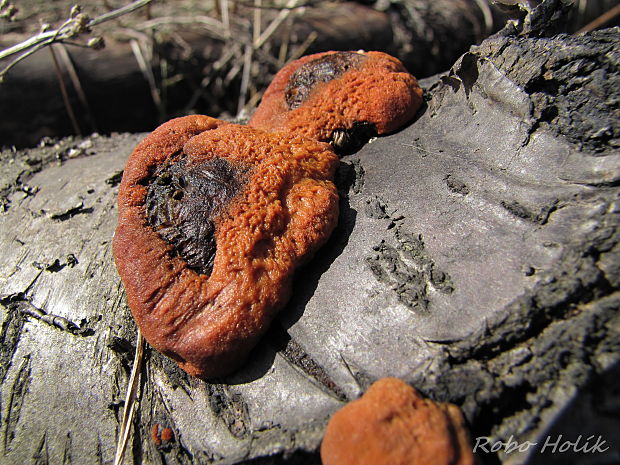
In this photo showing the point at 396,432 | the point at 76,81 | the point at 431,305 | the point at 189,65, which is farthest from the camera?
the point at 189,65

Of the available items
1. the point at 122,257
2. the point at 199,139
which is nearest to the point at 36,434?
the point at 122,257

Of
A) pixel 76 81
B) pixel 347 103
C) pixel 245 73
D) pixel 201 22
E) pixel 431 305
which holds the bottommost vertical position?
pixel 245 73

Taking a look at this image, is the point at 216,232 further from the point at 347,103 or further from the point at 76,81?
the point at 76,81

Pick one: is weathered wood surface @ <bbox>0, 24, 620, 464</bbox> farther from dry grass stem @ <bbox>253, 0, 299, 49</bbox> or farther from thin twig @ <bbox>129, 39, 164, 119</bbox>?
dry grass stem @ <bbox>253, 0, 299, 49</bbox>

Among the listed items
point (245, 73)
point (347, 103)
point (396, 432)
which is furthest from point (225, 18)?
point (396, 432)

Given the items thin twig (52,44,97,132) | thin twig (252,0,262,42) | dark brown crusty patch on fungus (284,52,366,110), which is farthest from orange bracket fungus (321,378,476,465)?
thin twig (252,0,262,42)

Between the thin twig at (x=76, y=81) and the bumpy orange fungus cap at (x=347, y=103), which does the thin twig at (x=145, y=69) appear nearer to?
the thin twig at (x=76, y=81)

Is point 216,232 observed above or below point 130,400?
above
